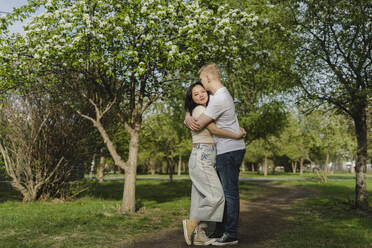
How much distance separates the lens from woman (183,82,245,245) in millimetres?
4434

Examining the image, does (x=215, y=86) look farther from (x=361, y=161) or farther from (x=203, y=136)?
(x=361, y=161)

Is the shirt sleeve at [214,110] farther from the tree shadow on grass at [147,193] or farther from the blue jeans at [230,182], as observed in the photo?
the tree shadow on grass at [147,193]

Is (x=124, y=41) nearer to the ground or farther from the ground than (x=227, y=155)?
farther from the ground

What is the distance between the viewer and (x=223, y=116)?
4.61m

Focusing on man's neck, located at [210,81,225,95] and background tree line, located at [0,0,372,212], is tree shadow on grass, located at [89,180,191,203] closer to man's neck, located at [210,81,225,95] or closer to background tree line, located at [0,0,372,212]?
background tree line, located at [0,0,372,212]

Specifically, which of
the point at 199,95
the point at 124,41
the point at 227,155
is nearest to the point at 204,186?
the point at 227,155

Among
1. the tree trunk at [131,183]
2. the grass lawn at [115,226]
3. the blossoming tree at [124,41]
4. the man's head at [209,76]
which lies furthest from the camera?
the tree trunk at [131,183]

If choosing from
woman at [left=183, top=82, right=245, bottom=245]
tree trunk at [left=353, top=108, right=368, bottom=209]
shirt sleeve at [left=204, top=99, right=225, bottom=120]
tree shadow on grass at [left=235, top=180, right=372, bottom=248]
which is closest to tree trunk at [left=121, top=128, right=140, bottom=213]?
tree shadow on grass at [left=235, top=180, right=372, bottom=248]

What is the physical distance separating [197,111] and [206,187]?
3.60 feet

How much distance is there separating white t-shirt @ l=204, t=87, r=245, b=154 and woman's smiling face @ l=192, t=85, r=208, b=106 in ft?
0.51

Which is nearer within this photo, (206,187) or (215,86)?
(206,187)

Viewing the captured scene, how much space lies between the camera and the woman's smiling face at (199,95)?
479cm

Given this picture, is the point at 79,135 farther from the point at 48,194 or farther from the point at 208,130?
the point at 208,130

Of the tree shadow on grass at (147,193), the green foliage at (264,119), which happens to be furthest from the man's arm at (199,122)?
the green foliage at (264,119)
